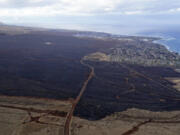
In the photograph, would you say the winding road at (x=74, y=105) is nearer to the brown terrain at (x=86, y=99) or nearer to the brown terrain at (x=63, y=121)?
the brown terrain at (x=86, y=99)

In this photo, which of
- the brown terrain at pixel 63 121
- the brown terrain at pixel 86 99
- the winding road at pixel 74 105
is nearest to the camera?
the brown terrain at pixel 63 121

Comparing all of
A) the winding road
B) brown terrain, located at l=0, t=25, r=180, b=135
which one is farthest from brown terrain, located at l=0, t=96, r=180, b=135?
the winding road

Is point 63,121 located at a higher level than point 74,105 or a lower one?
lower

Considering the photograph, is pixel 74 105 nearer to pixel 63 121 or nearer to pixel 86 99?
pixel 86 99

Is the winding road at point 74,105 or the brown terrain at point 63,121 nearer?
the brown terrain at point 63,121

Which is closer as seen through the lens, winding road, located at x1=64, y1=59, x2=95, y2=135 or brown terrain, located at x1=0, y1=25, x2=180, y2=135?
winding road, located at x1=64, y1=59, x2=95, y2=135

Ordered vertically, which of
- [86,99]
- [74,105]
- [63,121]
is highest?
[86,99]

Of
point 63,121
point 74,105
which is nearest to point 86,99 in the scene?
point 74,105

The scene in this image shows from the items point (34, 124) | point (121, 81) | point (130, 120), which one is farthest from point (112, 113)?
point (121, 81)

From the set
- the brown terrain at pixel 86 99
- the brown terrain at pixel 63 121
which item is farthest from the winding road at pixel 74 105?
the brown terrain at pixel 63 121

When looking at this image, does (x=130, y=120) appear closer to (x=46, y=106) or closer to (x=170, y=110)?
(x=170, y=110)

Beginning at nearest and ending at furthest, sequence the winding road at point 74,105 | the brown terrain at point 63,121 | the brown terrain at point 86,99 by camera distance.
Result: 1. the brown terrain at point 63,121
2. the winding road at point 74,105
3. the brown terrain at point 86,99

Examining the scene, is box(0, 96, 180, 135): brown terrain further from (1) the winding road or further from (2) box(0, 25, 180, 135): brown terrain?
(1) the winding road
